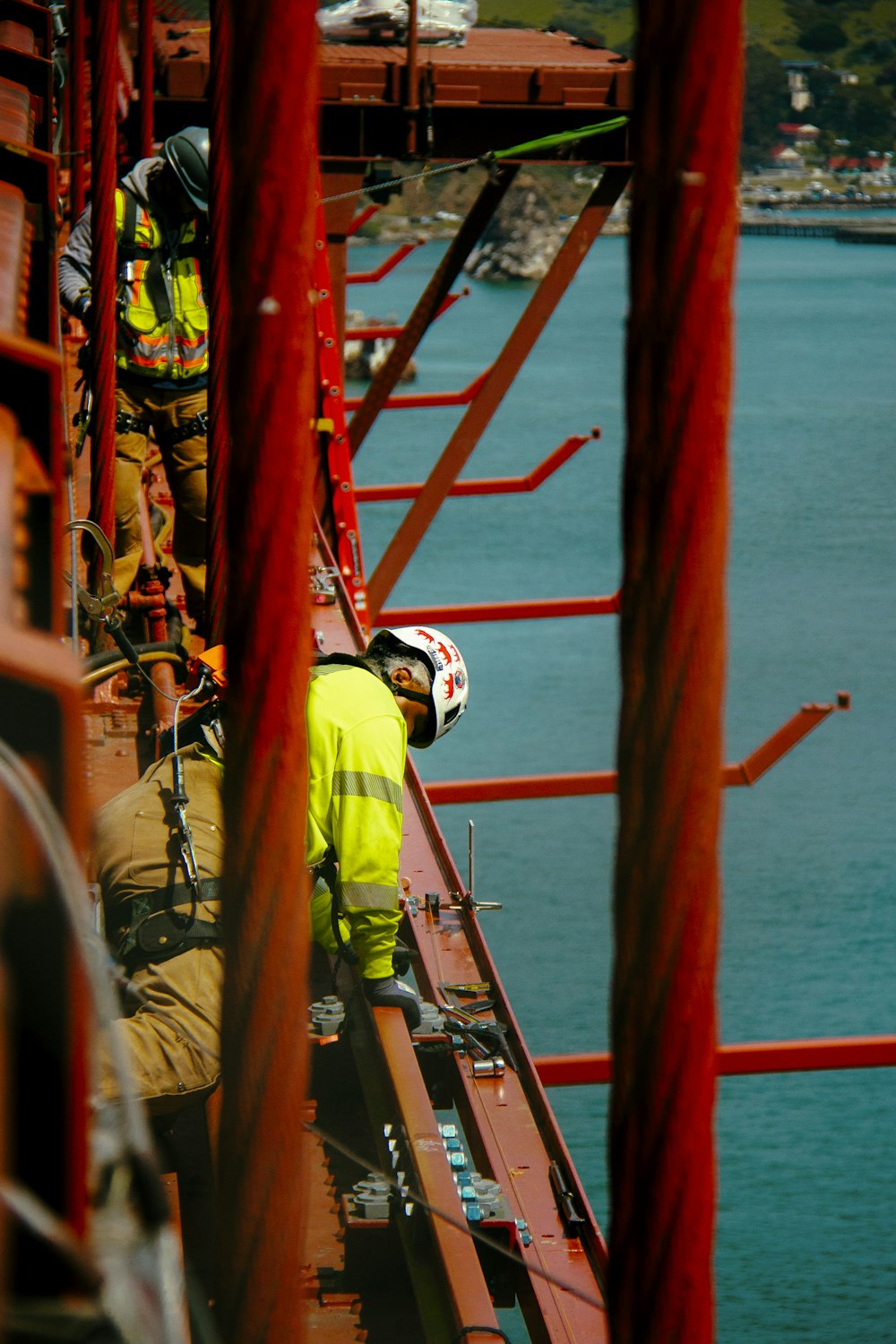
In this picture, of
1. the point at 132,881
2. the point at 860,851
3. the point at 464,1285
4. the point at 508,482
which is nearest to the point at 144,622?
the point at 132,881

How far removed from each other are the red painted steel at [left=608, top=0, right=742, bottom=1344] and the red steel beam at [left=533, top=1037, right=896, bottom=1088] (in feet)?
23.4

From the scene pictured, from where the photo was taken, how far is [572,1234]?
4.66 metres

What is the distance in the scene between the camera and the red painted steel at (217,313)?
528 centimetres

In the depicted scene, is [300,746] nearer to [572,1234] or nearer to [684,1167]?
[684,1167]

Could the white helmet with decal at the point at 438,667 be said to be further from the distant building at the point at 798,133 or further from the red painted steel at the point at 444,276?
the distant building at the point at 798,133

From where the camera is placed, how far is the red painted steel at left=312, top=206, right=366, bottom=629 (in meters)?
10.5

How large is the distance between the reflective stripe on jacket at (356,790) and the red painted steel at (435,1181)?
0.43 m

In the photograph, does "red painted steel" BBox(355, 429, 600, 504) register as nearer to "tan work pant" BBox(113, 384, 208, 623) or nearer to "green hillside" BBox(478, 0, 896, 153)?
"tan work pant" BBox(113, 384, 208, 623)

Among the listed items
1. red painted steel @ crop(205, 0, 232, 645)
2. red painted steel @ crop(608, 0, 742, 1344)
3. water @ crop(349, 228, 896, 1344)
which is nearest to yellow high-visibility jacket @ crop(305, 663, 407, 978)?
red painted steel @ crop(205, 0, 232, 645)

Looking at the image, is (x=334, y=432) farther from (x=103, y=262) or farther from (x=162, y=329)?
(x=103, y=262)

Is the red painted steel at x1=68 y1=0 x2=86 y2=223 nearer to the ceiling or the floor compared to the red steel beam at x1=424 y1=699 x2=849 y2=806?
nearer to the ceiling

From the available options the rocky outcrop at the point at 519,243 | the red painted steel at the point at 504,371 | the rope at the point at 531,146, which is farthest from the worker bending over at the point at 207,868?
the rocky outcrop at the point at 519,243

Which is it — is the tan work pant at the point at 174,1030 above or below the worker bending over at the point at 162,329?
below

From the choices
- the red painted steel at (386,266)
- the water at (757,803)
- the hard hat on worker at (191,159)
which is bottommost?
the water at (757,803)
